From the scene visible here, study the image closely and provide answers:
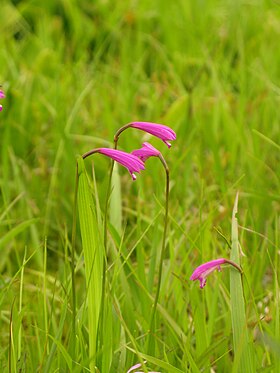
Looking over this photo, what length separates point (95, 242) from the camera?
4.04 ft

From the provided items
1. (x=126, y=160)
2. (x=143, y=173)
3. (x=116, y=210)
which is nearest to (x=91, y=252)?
(x=126, y=160)

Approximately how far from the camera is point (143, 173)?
2.27 metres

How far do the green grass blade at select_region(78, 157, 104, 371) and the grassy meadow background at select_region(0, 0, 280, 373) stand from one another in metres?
0.03

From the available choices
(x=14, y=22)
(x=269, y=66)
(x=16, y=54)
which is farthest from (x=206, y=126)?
(x=14, y=22)

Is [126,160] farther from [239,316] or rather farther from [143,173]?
[143,173]

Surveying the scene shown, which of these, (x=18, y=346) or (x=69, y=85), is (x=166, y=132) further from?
(x=69, y=85)

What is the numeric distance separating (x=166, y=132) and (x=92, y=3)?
285 cm

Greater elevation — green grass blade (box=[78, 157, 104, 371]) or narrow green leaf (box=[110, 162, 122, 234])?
green grass blade (box=[78, 157, 104, 371])

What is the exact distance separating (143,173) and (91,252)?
1.04m

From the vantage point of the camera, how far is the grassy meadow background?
136 cm

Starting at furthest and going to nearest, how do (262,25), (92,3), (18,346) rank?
1. (92,3)
2. (262,25)
3. (18,346)

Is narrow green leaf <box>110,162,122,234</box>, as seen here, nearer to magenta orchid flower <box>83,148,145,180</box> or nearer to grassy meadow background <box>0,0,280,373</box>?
grassy meadow background <box>0,0,280,373</box>

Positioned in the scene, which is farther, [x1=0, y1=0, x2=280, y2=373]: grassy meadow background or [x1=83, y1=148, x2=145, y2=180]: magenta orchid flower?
[x1=0, y1=0, x2=280, y2=373]: grassy meadow background

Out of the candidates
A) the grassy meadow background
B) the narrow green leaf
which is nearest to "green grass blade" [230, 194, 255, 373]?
the grassy meadow background
